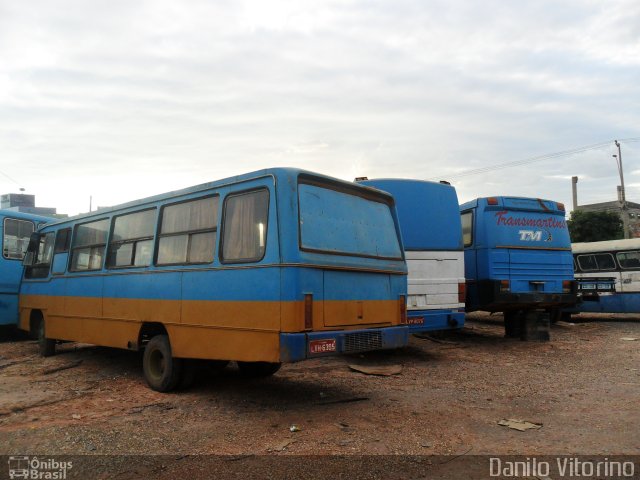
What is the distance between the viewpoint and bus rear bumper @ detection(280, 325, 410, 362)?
16.9 feet

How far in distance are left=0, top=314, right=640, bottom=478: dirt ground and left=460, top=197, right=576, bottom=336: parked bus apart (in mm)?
1485

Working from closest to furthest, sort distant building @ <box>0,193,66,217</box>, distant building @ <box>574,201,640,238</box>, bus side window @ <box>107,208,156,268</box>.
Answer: bus side window @ <box>107,208,156,268</box> < distant building @ <box>574,201,640,238</box> < distant building @ <box>0,193,66,217</box>

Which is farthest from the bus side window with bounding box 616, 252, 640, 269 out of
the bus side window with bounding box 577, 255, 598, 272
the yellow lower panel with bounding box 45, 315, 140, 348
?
the yellow lower panel with bounding box 45, 315, 140, 348

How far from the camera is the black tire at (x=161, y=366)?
255 inches

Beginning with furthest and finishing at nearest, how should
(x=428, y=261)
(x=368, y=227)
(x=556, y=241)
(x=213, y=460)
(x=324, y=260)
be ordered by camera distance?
(x=556, y=241) < (x=428, y=261) < (x=368, y=227) < (x=324, y=260) < (x=213, y=460)

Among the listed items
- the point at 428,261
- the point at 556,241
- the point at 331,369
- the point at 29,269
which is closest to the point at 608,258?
the point at 556,241

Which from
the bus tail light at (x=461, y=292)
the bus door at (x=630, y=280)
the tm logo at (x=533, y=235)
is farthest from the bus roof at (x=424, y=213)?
the bus door at (x=630, y=280)

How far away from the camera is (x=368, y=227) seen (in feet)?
21.6

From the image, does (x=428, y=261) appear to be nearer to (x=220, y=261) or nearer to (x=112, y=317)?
(x=220, y=261)

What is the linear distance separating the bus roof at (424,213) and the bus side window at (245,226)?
145 inches

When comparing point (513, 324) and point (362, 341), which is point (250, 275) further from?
point (513, 324)

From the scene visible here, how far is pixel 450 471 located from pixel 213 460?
1.91 m

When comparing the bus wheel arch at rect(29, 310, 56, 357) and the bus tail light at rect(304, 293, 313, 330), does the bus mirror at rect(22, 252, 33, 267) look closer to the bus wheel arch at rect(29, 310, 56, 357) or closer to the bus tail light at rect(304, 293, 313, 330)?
the bus wheel arch at rect(29, 310, 56, 357)

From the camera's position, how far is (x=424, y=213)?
9344 millimetres
